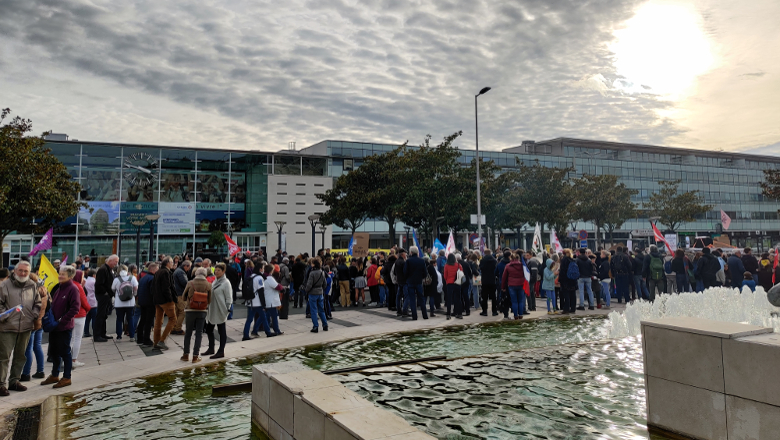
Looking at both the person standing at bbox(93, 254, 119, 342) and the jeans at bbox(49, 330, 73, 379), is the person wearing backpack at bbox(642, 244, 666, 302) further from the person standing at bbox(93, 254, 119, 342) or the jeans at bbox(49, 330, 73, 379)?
the jeans at bbox(49, 330, 73, 379)

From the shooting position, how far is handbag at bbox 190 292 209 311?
921 centimetres

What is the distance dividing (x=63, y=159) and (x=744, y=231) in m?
99.0

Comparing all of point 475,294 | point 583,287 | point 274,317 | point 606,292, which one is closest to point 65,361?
point 274,317

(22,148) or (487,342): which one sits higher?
(22,148)

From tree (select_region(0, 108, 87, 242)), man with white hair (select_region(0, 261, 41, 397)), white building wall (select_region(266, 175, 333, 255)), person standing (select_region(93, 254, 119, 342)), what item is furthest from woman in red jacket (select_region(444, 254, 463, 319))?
white building wall (select_region(266, 175, 333, 255))

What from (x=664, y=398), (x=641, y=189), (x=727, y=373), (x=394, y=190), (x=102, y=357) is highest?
(x=641, y=189)

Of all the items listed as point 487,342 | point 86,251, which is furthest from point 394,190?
point 86,251

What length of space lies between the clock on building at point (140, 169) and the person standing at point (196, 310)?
48.3 metres

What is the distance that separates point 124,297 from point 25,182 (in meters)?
16.3

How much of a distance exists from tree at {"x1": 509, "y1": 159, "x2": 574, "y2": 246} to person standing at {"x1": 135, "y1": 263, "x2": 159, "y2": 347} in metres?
33.1

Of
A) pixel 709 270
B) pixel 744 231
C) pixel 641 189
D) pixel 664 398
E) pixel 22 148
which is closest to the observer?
pixel 664 398

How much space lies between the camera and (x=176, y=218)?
53344 millimetres

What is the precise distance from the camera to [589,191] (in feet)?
155

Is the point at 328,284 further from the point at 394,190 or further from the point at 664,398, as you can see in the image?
the point at 394,190
